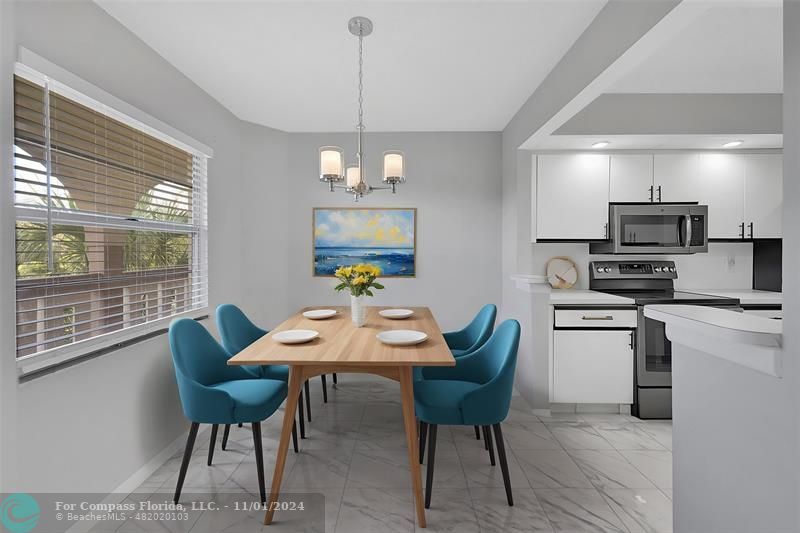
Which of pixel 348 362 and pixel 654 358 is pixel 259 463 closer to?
pixel 348 362

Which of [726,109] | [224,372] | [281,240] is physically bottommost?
[224,372]

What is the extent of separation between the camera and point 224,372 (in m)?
2.54

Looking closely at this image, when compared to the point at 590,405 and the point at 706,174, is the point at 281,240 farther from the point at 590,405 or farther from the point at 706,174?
the point at 706,174

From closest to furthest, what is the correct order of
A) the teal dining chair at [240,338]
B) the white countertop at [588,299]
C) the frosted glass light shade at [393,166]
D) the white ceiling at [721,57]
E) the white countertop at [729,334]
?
the white countertop at [729,334], the white ceiling at [721,57], the frosted glass light shade at [393,166], the teal dining chair at [240,338], the white countertop at [588,299]

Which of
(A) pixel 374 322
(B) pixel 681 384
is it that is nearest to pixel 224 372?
(A) pixel 374 322

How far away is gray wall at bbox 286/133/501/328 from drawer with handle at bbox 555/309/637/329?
0.98 meters

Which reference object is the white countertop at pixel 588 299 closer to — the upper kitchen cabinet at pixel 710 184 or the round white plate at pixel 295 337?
the upper kitchen cabinet at pixel 710 184

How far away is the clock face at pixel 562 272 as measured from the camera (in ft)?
12.0

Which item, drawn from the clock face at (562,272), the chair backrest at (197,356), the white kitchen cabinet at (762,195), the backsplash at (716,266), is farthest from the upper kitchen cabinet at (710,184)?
the chair backrest at (197,356)

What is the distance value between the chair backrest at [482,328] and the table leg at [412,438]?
1038 mm

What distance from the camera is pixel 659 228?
332 centimetres

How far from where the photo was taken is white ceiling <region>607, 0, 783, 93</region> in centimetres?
194

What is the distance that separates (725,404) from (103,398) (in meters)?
2.67

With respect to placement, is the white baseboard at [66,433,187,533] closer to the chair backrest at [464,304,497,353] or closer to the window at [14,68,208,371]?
the window at [14,68,208,371]
